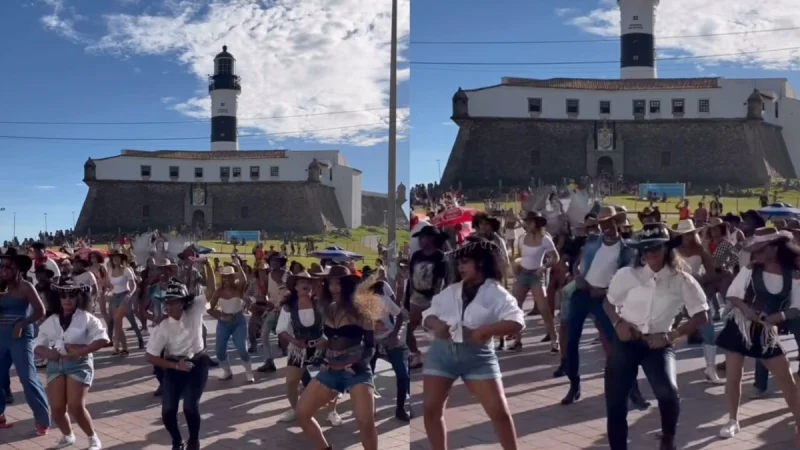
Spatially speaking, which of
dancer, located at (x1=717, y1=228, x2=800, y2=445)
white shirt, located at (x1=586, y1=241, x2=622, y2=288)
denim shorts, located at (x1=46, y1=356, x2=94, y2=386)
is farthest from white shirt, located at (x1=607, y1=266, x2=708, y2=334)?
denim shorts, located at (x1=46, y1=356, x2=94, y2=386)

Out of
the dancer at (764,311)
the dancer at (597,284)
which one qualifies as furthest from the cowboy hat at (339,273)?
the dancer at (764,311)

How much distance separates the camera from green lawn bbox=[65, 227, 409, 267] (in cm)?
588

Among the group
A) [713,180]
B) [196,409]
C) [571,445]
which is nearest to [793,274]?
[713,180]

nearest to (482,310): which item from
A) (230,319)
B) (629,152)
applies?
(629,152)

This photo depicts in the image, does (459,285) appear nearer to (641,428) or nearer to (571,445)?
(571,445)

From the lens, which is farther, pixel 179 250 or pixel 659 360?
pixel 179 250

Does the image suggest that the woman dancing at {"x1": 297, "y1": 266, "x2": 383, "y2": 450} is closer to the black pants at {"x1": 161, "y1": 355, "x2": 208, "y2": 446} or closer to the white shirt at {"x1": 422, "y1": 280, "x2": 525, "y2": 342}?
the black pants at {"x1": 161, "y1": 355, "x2": 208, "y2": 446}

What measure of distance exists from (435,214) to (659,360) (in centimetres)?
136

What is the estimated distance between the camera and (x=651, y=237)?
14.1 feet

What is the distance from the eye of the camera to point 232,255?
27.5ft

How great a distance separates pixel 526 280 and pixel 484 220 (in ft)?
6.73

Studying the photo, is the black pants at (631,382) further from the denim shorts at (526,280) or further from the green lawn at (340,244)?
the denim shorts at (526,280)

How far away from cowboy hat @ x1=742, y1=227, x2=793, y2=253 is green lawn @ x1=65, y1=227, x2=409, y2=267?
2026 mm

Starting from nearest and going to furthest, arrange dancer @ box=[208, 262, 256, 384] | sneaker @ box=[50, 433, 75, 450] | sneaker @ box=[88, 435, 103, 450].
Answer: sneaker @ box=[88, 435, 103, 450]
sneaker @ box=[50, 433, 75, 450]
dancer @ box=[208, 262, 256, 384]
